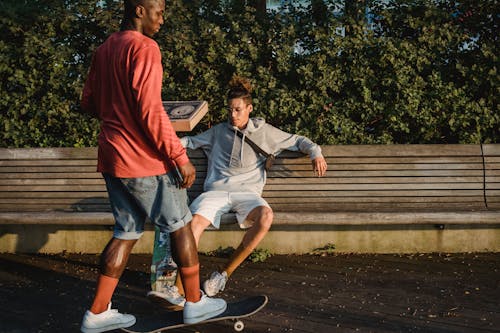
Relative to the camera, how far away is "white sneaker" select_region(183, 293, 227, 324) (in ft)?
12.2

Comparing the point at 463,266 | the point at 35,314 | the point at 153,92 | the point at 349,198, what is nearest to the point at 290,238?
the point at 349,198

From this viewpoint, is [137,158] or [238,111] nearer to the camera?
[137,158]

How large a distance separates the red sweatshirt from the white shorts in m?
1.23

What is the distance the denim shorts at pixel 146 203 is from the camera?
361cm

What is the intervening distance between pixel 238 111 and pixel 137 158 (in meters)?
1.63

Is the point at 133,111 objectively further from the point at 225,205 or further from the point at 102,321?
the point at 225,205

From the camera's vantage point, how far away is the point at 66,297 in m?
4.76

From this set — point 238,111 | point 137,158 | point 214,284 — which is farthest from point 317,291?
point 137,158

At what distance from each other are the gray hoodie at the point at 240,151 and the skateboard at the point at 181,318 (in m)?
1.29

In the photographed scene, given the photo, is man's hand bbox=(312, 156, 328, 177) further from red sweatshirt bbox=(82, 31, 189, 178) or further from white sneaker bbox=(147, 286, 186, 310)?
red sweatshirt bbox=(82, 31, 189, 178)

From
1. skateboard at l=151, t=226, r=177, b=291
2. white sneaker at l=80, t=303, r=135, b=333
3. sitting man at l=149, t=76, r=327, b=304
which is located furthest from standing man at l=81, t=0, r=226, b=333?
sitting man at l=149, t=76, r=327, b=304

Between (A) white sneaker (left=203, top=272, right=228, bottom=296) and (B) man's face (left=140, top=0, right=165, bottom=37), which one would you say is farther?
(A) white sneaker (left=203, top=272, right=228, bottom=296)

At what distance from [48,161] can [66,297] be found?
4.65ft

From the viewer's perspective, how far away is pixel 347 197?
558cm
